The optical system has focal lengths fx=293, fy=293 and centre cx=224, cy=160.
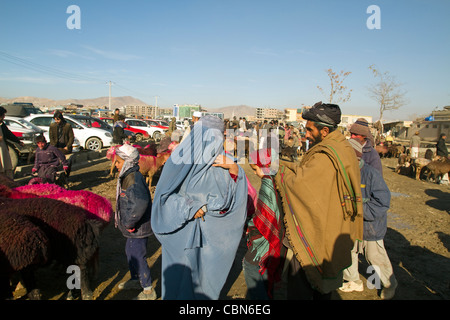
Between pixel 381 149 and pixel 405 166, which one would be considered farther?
pixel 381 149

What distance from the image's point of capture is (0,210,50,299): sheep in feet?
8.11

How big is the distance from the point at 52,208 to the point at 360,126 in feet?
11.9

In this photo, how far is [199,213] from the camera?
240 centimetres

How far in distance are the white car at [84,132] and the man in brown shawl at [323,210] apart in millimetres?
13426

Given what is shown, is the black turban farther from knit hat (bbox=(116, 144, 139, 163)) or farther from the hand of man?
knit hat (bbox=(116, 144, 139, 163))

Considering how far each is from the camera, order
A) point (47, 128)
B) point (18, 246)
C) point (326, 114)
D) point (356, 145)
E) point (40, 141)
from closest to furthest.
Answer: point (326, 114) < point (18, 246) < point (356, 145) < point (40, 141) < point (47, 128)

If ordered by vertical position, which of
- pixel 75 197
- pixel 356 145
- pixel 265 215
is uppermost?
pixel 356 145

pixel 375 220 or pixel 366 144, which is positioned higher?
pixel 366 144

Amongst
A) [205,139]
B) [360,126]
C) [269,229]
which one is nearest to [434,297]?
[360,126]

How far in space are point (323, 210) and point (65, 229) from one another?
2471mm

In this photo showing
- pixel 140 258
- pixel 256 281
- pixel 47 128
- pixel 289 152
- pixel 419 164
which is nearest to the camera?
pixel 256 281

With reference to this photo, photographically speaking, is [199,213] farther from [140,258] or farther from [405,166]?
[405,166]

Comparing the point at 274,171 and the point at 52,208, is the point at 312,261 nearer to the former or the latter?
the point at 274,171

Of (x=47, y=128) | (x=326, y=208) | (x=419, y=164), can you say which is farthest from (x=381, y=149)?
(x=47, y=128)
